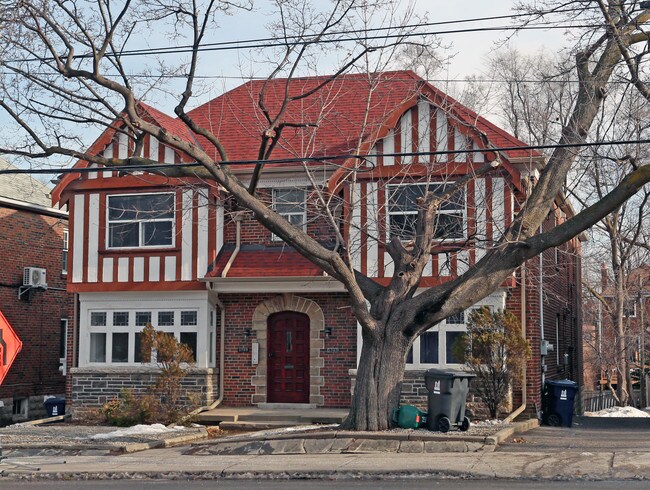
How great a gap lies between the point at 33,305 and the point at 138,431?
1134cm

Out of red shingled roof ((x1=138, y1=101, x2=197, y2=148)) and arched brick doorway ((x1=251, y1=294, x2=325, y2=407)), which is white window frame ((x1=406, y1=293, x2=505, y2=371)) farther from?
red shingled roof ((x1=138, y1=101, x2=197, y2=148))

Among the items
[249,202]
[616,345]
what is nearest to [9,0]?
[249,202]

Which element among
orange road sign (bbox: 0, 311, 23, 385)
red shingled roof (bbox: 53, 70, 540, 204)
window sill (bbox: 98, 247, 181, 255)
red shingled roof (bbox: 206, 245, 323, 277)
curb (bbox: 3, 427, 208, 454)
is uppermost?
red shingled roof (bbox: 53, 70, 540, 204)

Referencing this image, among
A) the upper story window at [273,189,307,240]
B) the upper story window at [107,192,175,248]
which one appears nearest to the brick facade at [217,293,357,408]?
the upper story window at [273,189,307,240]

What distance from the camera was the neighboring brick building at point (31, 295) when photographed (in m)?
28.3

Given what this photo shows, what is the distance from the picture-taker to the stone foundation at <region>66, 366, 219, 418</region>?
74.6 ft

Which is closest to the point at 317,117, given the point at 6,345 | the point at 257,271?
the point at 257,271

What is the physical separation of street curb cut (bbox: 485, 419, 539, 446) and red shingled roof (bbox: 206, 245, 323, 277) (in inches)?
228

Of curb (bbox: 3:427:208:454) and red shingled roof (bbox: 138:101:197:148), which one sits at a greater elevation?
red shingled roof (bbox: 138:101:197:148)

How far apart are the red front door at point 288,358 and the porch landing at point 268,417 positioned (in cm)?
59

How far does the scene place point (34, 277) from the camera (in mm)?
28656

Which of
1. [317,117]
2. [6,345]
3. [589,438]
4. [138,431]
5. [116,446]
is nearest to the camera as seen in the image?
[6,345]

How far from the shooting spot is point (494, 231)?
20.3 metres

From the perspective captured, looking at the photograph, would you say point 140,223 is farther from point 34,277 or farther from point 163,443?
point 163,443
